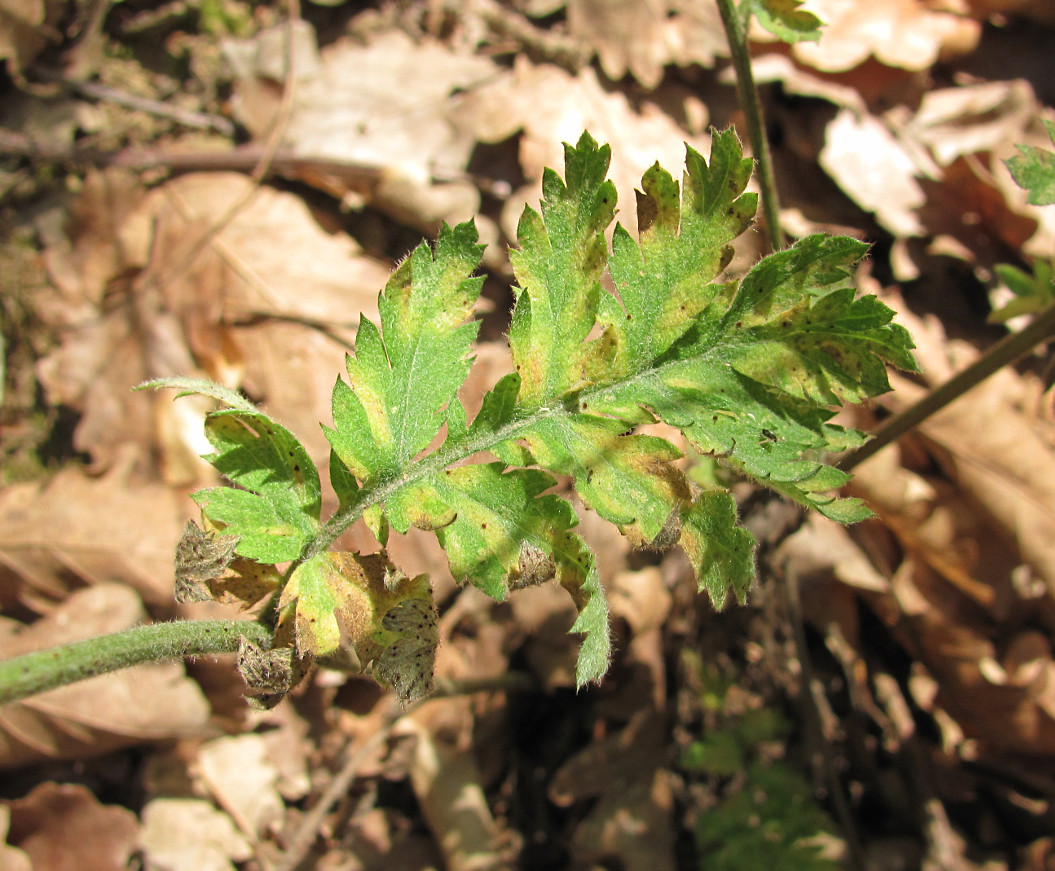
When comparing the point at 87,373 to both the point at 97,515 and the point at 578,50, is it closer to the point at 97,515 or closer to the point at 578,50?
the point at 97,515

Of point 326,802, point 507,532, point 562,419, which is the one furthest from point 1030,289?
point 326,802

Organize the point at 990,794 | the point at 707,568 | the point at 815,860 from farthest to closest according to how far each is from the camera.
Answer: the point at 990,794 → the point at 815,860 → the point at 707,568

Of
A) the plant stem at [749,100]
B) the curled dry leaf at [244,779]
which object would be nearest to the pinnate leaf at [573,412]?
the plant stem at [749,100]

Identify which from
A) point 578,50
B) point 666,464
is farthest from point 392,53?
point 666,464

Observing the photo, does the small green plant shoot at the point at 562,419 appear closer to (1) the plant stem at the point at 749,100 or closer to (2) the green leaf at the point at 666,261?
(2) the green leaf at the point at 666,261

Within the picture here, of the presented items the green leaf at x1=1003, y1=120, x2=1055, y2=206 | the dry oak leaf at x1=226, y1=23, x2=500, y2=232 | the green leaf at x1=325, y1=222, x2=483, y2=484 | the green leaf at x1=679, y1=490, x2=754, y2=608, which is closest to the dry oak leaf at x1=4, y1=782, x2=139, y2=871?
the green leaf at x1=325, y1=222, x2=483, y2=484

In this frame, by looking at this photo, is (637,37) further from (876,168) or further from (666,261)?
(666,261)
